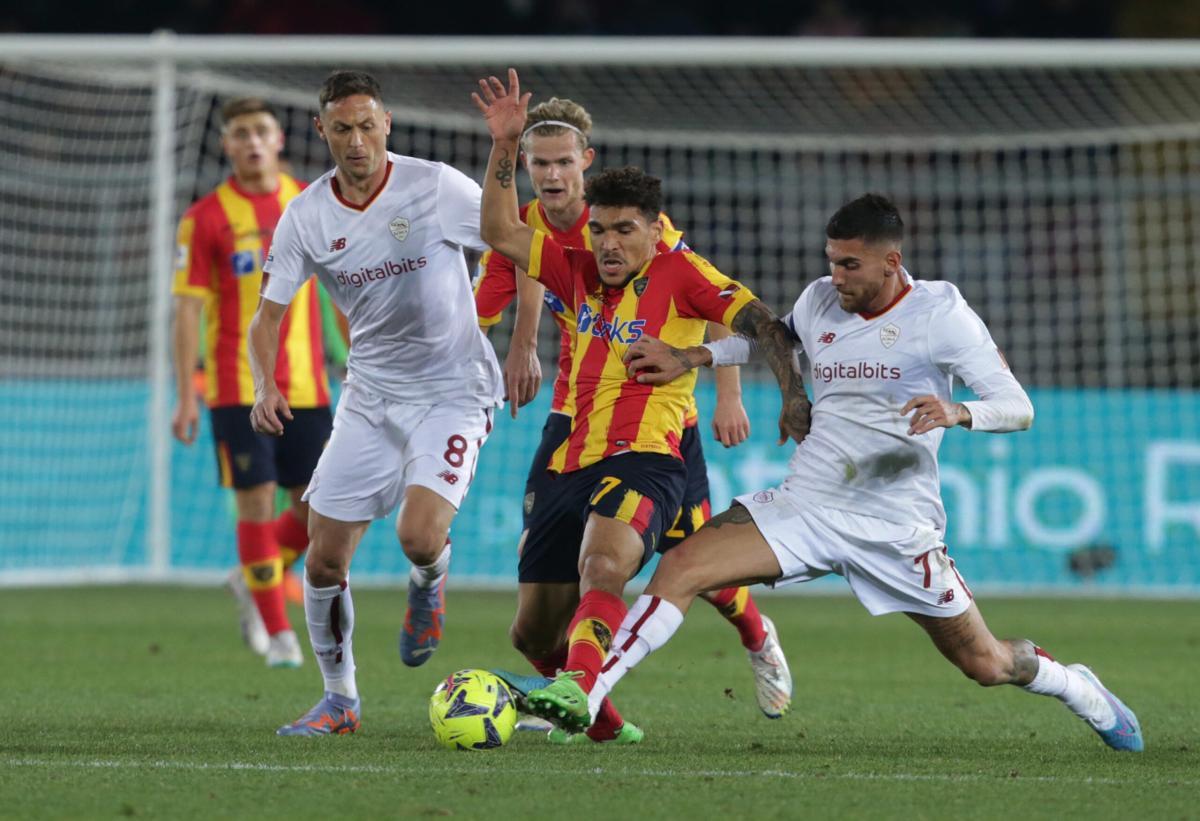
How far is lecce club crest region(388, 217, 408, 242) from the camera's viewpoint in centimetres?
655

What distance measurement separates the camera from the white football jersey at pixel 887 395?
Result: 5.72 m

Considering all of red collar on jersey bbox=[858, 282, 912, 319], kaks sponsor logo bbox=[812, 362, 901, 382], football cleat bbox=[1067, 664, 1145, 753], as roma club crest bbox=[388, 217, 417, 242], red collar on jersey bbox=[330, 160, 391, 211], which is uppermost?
red collar on jersey bbox=[330, 160, 391, 211]

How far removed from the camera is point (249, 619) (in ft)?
30.6

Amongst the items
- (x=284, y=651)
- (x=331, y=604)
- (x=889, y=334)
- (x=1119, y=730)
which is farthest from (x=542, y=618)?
(x=284, y=651)

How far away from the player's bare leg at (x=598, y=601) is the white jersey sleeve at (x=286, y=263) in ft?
4.68

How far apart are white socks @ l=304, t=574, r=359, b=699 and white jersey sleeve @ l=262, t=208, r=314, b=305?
1.01m

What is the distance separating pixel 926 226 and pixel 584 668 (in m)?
10.2

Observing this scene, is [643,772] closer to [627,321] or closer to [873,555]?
[873,555]

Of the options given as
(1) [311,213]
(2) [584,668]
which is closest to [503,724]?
(2) [584,668]

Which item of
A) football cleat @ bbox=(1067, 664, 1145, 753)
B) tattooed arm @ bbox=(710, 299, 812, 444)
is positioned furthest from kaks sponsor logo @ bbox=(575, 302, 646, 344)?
football cleat @ bbox=(1067, 664, 1145, 753)

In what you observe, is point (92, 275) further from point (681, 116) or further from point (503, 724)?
point (503, 724)

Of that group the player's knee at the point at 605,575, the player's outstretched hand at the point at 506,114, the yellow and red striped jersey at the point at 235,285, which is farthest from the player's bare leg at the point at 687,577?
the yellow and red striped jersey at the point at 235,285

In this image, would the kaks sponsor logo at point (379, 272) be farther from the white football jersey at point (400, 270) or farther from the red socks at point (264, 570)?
the red socks at point (264, 570)

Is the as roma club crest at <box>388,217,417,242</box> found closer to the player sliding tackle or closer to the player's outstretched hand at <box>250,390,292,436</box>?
the player's outstretched hand at <box>250,390,292,436</box>
